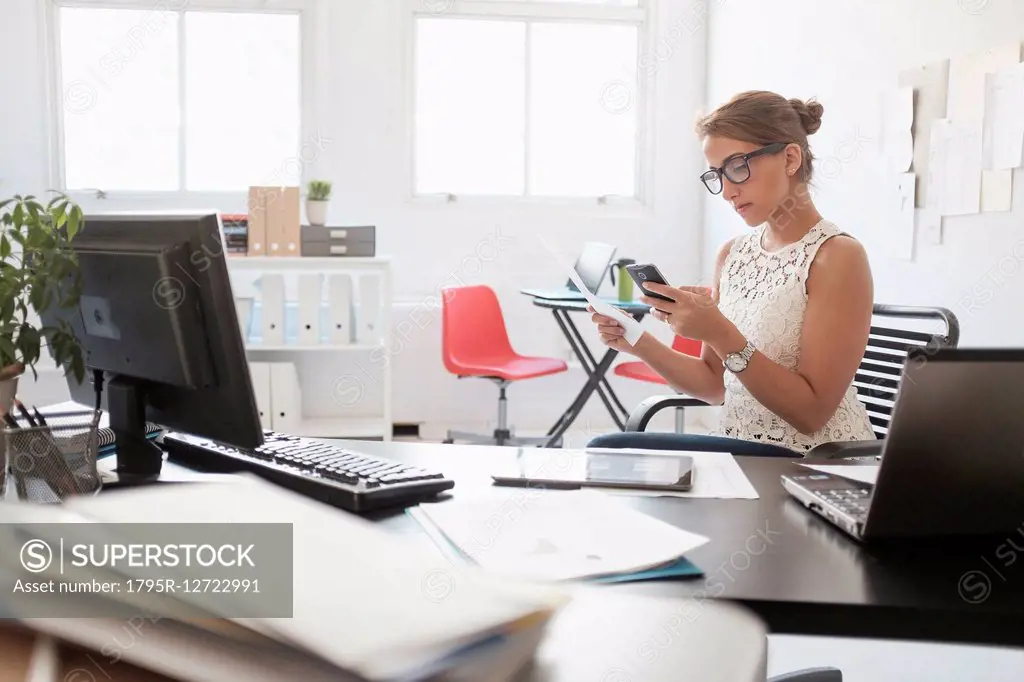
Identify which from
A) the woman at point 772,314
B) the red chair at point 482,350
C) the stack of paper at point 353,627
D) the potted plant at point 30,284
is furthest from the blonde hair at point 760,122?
the red chair at point 482,350

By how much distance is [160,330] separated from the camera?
51.4 inches

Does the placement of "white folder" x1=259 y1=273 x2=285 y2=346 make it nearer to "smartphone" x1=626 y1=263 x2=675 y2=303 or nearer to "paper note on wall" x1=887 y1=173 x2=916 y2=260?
"paper note on wall" x1=887 y1=173 x2=916 y2=260

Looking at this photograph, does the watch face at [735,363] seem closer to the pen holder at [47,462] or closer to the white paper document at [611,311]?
the white paper document at [611,311]

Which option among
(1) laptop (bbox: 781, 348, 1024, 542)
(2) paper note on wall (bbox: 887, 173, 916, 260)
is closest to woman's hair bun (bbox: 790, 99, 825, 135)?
(2) paper note on wall (bbox: 887, 173, 916, 260)

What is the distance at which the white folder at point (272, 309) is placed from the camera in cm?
450

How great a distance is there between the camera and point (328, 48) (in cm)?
496

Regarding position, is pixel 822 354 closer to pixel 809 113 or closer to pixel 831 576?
pixel 809 113

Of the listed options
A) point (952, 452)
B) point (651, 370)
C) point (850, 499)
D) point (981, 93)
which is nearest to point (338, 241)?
point (651, 370)

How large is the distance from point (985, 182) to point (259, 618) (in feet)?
9.17

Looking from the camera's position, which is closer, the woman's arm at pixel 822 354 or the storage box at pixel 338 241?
the woman's arm at pixel 822 354

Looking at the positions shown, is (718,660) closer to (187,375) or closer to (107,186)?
(187,375)

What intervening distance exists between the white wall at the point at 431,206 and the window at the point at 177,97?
0.14 meters

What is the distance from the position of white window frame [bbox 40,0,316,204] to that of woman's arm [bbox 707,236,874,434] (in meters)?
3.62

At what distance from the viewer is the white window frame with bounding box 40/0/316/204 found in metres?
4.82
